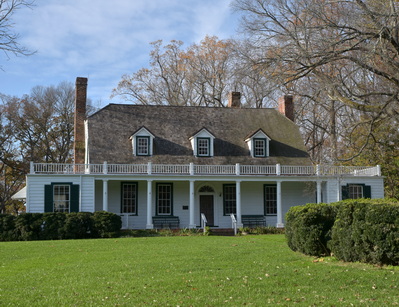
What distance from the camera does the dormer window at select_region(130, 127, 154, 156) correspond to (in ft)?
96.3

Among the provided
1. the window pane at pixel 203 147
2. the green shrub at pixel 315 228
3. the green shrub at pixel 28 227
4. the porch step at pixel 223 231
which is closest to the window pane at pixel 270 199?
the porch step at pixel 223 231

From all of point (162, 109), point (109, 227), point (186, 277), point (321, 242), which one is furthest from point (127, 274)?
point (162, 109)

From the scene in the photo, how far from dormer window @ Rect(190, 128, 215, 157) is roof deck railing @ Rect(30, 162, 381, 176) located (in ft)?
5.61

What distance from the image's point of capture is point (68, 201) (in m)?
26.5

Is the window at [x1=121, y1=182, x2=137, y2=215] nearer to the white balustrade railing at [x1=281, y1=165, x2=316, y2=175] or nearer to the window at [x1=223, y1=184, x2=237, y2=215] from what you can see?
the window at [x1=223, y1=184, x2=237, y2=215]

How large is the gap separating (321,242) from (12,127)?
36190mm

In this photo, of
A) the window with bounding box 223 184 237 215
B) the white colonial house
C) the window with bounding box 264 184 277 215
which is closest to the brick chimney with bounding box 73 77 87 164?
the white colonial house

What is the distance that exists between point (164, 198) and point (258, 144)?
22.1ft

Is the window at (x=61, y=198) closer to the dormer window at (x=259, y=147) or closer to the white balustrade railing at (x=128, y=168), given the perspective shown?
the white balustrade railing at (x=128, y=168)

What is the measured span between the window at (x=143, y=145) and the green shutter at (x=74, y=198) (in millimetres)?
4579

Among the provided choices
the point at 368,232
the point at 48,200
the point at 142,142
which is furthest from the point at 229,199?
the point at 368,232

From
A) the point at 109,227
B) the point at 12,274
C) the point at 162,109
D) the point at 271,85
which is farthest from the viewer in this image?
the point at 162,109

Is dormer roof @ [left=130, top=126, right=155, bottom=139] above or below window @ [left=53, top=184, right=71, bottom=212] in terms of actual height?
above

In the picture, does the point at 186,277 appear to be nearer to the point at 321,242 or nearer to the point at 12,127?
the point at 321,242
